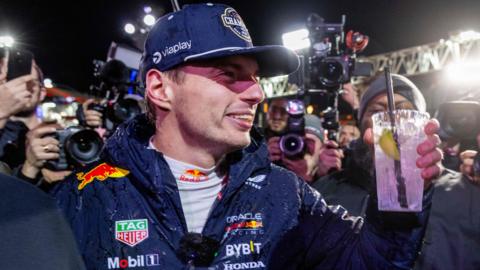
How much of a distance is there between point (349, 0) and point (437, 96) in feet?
32.0

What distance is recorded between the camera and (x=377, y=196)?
1516 mm

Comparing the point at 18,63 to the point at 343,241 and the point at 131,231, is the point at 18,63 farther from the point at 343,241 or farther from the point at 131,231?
the point at 343,241

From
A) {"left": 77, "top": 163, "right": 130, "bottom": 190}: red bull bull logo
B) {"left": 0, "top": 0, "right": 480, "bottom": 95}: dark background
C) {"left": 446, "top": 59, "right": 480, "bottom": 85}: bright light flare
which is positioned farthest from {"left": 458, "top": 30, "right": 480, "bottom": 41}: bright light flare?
{"left": 77, "top": 163, "right": 130, "bottom": 190}: red bull bull logo

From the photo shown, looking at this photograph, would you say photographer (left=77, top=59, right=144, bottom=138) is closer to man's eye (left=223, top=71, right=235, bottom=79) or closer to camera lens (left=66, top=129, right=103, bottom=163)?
camera lens (left=66, top=129, right=103, bottom=163)

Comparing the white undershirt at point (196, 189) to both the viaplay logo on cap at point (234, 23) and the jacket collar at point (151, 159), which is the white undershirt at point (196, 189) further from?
the viaplay logo on cap at point (234, 23)

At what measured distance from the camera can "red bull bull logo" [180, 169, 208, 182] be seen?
1.94 meters

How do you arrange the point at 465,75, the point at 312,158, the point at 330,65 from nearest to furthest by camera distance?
the point at 330,65 → the point at 312,158 → the point at 465,75

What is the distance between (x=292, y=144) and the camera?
3.63m

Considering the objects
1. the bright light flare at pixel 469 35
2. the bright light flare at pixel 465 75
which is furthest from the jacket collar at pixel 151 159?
the bright light flare at pixel 469 35

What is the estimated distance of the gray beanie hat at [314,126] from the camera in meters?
4.24

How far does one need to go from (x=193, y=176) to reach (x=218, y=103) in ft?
1.15

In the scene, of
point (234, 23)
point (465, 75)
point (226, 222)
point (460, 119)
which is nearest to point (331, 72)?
point (460, 119)

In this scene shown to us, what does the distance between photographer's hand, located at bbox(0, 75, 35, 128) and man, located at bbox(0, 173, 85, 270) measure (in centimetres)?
204

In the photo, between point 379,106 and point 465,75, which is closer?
point 379,106
